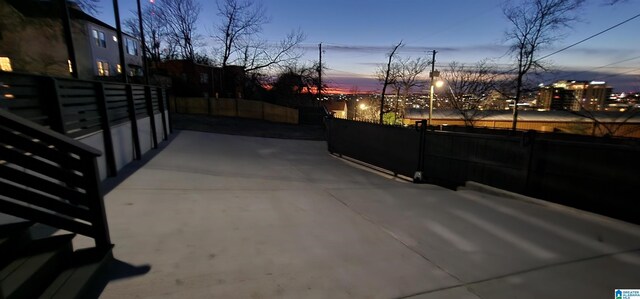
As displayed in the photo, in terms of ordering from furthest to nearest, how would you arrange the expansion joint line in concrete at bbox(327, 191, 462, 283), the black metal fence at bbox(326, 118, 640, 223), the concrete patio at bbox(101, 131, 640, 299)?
the black metal fence at bbox(326, 118, 640, 223) → the expansion joint line in concrete at bbox(327, 191, 462, 283) → the concrete patio at bbox(101, 131, 640, 299)

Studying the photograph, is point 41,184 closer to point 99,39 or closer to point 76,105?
point 76,105

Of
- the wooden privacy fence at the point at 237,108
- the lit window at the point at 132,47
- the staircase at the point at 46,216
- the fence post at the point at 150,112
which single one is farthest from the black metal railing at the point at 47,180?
the lit window at the point at 132,47

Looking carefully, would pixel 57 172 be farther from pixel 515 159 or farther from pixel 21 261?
pixel 515 159

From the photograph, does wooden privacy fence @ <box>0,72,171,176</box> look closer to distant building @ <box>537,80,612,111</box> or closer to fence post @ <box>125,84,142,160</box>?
fence post @ <box>125,84,142,160</box>

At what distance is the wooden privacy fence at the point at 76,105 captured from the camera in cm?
330

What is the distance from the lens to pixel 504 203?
212 inches

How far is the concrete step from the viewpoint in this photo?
179cm

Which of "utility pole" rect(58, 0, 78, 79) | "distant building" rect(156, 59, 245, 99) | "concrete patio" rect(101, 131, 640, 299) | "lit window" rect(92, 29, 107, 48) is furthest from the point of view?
"distant building" rect(156, 59, 245, 99)

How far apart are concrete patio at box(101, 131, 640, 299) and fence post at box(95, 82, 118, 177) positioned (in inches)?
18.0

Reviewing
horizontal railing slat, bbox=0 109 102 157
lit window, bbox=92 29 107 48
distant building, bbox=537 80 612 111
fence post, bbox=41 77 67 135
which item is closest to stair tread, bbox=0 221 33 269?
horizontal railing slat, bbox=0 109 102 157

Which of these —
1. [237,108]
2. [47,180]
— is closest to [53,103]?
[47,180]

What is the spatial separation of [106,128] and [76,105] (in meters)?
0.98

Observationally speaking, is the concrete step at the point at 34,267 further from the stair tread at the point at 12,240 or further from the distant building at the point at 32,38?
the distant building at the point at 32,38

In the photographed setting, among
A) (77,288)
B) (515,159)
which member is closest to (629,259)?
(515,159)
